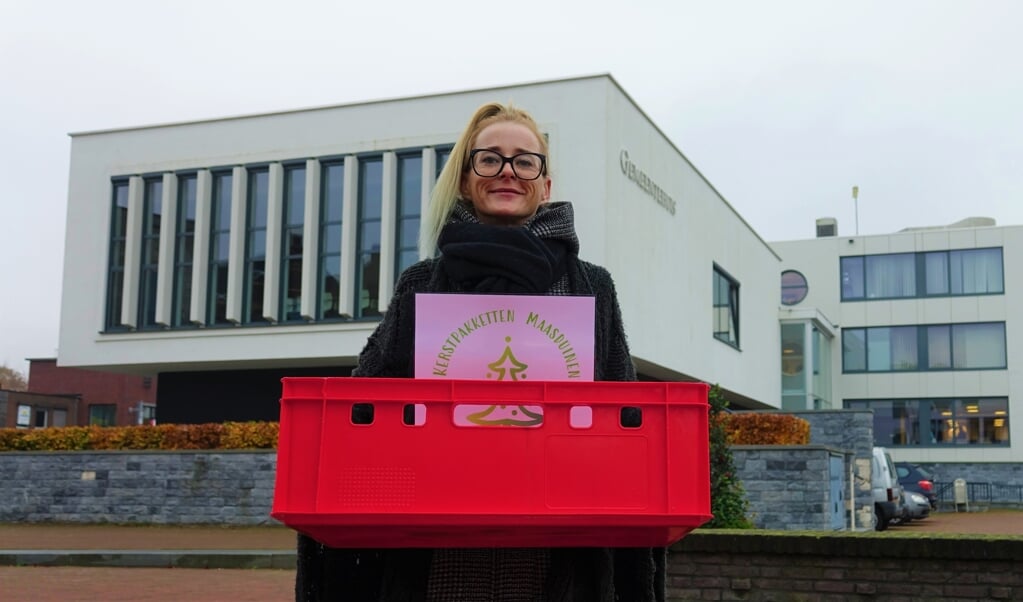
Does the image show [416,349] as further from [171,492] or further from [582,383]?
[171,492]

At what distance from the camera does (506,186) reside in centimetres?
240

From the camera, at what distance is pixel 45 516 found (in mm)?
21969

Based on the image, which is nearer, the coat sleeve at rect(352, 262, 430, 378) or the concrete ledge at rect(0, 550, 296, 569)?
the coat sleeve at rect(352, 262, 430, 378)

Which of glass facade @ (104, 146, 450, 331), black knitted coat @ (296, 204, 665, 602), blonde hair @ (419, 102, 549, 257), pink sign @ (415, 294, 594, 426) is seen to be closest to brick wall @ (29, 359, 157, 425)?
glass facade @ (104, 146, 450, 331)

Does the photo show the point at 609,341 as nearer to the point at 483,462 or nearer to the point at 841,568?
the point at 483,462

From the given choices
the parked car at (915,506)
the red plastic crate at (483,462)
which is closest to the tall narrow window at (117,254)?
the parked car at (915,506)

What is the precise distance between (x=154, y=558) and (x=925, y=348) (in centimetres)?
3998

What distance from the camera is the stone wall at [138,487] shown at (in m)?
20.2

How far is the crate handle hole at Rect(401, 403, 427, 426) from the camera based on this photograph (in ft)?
6.09

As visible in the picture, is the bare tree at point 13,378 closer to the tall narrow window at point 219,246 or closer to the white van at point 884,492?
the tall narrow window at point 219,246

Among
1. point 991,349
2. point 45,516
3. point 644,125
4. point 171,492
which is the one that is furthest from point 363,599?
point 991,349

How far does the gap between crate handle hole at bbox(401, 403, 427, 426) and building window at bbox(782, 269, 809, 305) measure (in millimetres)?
49157

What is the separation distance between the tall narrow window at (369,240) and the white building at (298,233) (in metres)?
0.04

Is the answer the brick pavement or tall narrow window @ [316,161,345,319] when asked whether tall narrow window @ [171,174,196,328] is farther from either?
the brick pavement
